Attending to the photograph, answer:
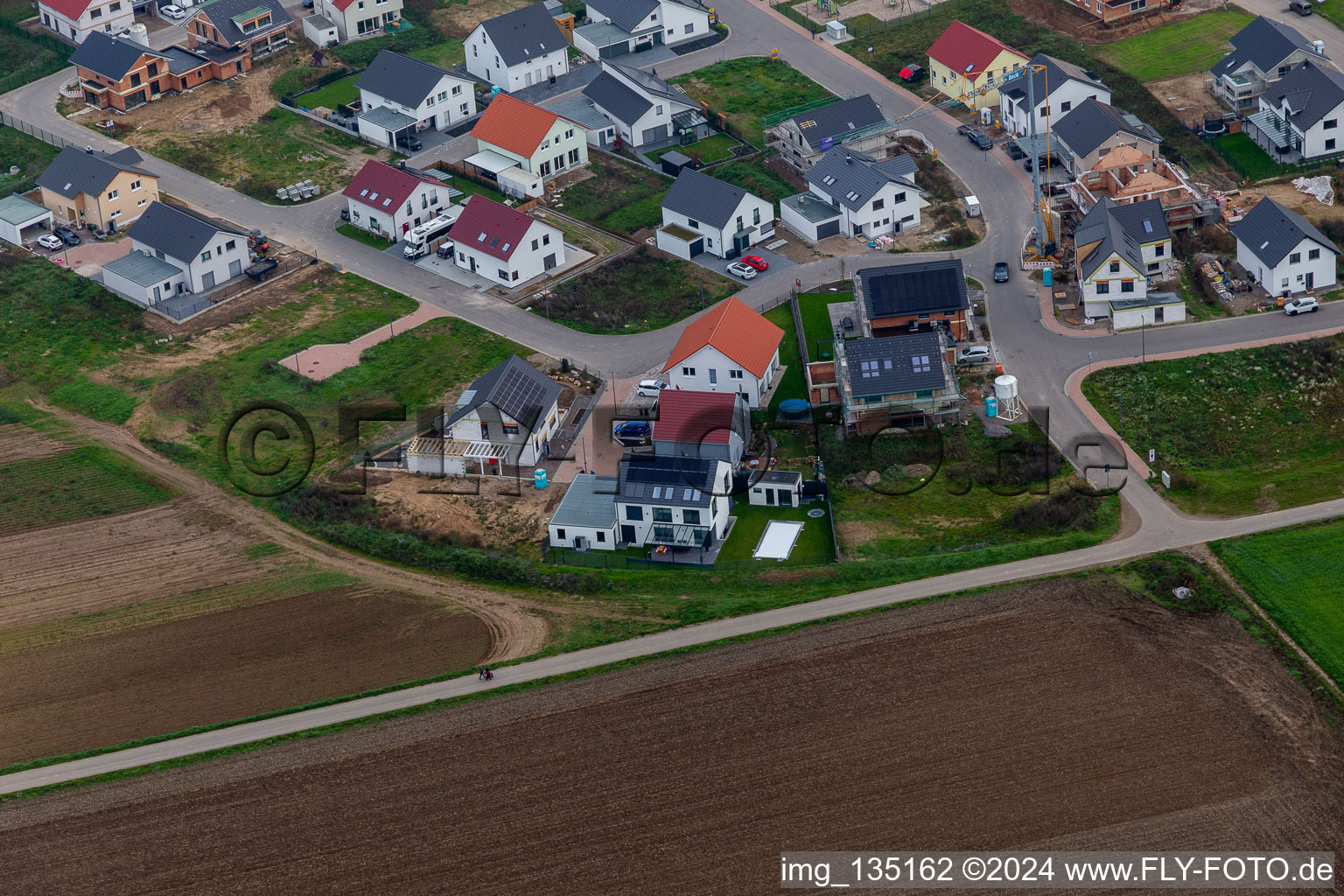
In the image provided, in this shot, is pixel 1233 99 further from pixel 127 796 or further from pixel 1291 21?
pixel 127 796

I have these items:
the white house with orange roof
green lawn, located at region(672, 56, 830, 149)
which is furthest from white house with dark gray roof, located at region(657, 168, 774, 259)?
green lawn, located at region(672, 56, 830, 149)

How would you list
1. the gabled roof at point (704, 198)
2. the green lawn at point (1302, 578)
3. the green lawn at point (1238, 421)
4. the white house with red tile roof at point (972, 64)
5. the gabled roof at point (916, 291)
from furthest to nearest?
the white house with red tile roof at point (972, 64) → the gabled roof at point (704, 198) → the gabled roof at point (916, 291) → the green lawn at point (1238, 421) → the green lawn at point (1302, 578)

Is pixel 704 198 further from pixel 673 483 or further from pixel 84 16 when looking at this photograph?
pixel 84 16

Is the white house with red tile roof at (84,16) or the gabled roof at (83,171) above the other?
the white house with red tile roof at (84,16)

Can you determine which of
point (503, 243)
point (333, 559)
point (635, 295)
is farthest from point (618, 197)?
point (333, 559)

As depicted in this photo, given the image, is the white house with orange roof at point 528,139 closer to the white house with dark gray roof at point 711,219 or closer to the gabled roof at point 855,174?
the white house with dark gray roof at point 711,219

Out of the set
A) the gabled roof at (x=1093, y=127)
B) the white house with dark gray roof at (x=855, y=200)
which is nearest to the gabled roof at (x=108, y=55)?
the white house with dark gray roof at (x=855, y=200)
